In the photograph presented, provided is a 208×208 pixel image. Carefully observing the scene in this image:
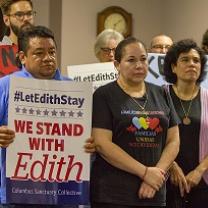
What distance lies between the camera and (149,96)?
234 cm

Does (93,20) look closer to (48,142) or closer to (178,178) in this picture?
(178,178)

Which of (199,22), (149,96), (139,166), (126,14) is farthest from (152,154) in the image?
(126,14)

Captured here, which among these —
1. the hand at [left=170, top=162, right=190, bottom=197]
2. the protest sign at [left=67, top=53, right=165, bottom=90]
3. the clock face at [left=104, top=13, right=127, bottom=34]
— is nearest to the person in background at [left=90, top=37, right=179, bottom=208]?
the hand at [left=170, top=162, right=190, bottom=197]

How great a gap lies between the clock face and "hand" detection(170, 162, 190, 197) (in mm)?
2978

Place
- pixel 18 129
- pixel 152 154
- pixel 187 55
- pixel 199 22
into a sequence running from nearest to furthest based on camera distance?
pixel 18 129, pixel 152 154, pixel 187 55, pixel 199 22

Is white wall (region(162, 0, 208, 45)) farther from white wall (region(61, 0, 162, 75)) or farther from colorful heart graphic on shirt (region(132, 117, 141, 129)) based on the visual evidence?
colorful heart graphic on shirt (region(132, 117, 141, 129))

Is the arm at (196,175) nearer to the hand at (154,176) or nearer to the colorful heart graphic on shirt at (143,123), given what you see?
the hand at (154,176)

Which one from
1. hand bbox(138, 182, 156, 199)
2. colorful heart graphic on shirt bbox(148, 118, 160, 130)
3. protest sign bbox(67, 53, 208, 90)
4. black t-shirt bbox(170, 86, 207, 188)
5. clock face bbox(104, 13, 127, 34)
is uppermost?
clock face bbox(104, 13, 127, 34)

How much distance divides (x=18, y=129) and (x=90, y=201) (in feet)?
1.45

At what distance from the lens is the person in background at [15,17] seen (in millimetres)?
2742

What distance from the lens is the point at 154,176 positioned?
2.22m

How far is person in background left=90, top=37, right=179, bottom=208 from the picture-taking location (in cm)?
222

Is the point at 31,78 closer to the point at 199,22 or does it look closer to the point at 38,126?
the point at 38,126

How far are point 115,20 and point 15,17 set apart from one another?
2.66 meters
